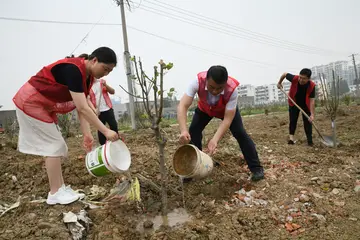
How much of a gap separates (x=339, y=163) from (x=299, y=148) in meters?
1.05

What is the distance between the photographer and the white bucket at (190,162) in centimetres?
264

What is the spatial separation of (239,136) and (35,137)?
6.62 feet

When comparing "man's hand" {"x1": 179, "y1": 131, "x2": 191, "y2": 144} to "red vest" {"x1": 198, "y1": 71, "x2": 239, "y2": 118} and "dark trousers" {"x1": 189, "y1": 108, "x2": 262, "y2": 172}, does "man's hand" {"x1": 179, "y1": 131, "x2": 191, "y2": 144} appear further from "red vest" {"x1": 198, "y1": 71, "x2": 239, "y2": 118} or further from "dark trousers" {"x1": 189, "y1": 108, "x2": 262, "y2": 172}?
"dark trousers" {"x1": 189, "y1": 108, "x2": 262, "y2": 172}

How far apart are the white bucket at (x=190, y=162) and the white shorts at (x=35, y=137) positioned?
1.12 metres

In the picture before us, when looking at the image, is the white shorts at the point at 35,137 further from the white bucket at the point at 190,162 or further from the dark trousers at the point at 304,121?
the dark trousers at the point at 304,121

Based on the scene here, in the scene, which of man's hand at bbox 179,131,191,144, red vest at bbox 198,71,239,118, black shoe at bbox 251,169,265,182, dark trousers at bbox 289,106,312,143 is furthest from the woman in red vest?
dark trousers at bbox 289,106,312,143

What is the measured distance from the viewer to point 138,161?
3924 mm

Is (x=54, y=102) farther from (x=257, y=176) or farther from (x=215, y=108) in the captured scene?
(x=257, y=176)

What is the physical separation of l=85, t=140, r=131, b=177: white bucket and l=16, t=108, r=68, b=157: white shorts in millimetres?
326

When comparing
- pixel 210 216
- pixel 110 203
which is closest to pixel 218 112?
pixel 210 216

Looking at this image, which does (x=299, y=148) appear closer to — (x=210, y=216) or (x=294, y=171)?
(x=294, y=171)

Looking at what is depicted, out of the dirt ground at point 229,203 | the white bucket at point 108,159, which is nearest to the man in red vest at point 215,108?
the dirt ground at point 229,203

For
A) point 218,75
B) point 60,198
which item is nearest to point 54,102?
point 60,198

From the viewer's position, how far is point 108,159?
223cm
